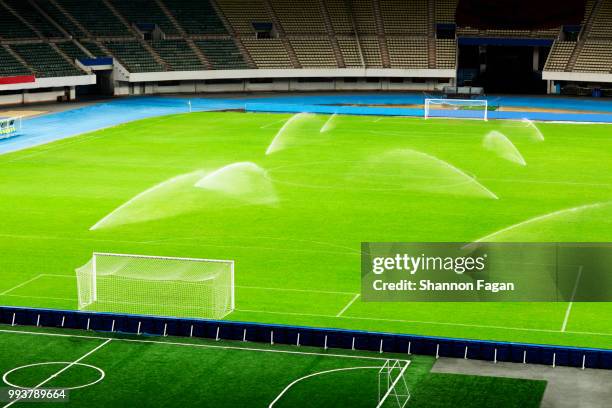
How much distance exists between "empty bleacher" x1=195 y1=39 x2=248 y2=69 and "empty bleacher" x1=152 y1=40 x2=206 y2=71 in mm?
1337

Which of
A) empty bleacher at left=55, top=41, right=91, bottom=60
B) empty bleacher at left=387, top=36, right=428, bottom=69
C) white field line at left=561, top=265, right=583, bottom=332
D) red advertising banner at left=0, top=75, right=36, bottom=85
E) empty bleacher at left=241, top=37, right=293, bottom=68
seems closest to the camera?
white field line at left=561, top=265, right=583, bottom=332

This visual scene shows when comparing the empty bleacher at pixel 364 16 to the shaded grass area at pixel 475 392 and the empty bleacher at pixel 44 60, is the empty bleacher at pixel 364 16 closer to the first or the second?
the empty bleacher at pixel 44 60

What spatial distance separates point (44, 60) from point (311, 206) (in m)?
52.1

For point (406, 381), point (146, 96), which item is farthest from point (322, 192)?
point (146, 96)

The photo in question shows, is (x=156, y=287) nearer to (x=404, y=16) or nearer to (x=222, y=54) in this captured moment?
(x=222, y=54)

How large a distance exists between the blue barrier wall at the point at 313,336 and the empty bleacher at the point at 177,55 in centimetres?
7095

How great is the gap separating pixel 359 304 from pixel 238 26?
77.0 metres

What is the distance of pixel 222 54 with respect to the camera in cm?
10138

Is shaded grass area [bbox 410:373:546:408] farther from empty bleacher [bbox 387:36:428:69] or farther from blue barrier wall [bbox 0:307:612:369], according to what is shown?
empty bleacher [bbox 387:36:428:69]

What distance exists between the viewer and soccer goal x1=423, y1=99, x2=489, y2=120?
79000mm

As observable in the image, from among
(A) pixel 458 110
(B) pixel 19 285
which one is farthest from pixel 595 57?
(B) pixel 19 285

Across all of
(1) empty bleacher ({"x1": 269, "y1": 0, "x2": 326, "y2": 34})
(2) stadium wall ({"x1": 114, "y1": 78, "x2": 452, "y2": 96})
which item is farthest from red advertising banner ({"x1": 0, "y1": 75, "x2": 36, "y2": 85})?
(1) empty bleacher ({"x1": 269, "y1": 0, "x2": 326, "y2": 34})

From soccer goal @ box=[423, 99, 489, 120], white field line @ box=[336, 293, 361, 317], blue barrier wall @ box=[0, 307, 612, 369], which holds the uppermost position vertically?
soccer goal @ box=[423, 99, 489, 120]

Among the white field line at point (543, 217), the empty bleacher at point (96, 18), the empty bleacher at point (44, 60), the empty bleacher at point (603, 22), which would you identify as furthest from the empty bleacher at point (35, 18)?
the white field line at point (543, 217)
